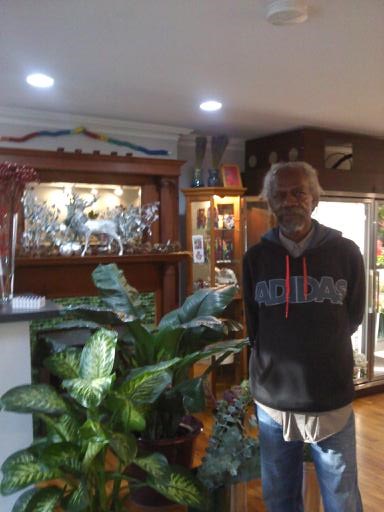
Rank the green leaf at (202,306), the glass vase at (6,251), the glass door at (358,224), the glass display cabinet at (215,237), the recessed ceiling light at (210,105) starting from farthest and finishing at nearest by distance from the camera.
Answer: the glass door at (358,224)
the glass display cabinet at (215,237)
the recessed ceiling light at (210,105)
the green leaf at (202,306)
the glass vase at (6,251)

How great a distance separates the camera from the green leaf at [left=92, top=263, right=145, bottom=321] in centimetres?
239

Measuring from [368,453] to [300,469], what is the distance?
63.2 inches

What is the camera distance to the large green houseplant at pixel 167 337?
7.57 ft

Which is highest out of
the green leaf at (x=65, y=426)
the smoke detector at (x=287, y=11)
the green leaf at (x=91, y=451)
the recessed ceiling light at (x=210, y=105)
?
the recessed ceiling light at (x=210, y=105)

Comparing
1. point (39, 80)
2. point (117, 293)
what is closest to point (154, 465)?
point (117, 293)

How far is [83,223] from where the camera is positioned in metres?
3.56

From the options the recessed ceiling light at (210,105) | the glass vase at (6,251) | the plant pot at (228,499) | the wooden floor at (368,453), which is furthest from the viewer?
the recessed ceiling light at (210,105)

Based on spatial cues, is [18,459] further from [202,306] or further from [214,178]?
[214,178]

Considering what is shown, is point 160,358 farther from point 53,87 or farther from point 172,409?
point 53,87

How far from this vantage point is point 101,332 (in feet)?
6.27

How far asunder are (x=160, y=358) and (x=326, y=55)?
1.57m

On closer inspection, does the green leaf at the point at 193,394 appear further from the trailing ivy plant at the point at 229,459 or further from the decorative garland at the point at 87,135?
the decorative garland at the point at 87,135

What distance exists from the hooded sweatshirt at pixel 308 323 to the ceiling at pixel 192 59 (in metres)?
0.85

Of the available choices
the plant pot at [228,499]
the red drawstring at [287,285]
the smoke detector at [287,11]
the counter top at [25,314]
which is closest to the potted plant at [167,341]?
the plant pot at [228,499]
